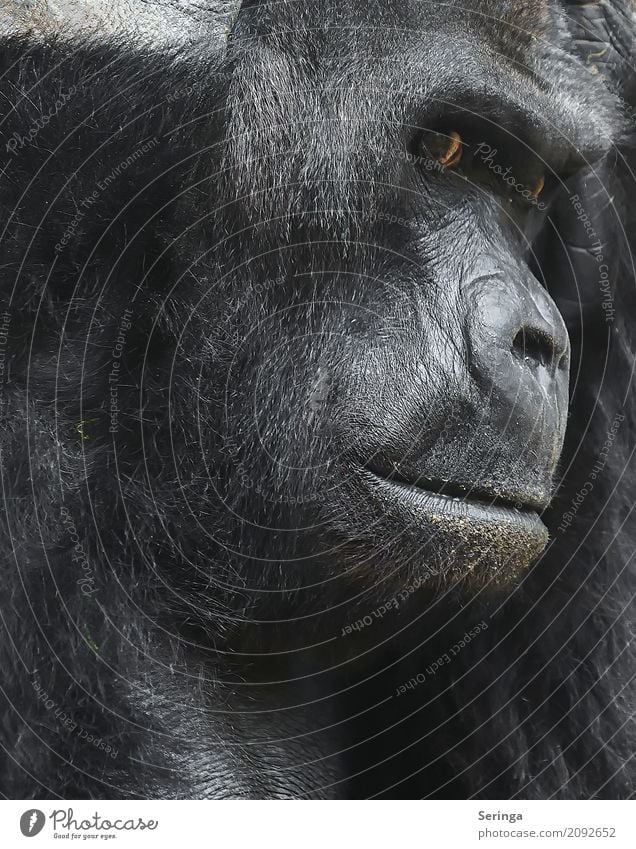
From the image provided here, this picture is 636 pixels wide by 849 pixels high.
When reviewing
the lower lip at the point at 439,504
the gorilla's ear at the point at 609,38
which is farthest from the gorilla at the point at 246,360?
the gorilla's ear at the point at 609,38

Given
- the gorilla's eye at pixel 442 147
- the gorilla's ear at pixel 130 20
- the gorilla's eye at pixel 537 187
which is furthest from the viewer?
the gorilla's eye at pixel 537 187

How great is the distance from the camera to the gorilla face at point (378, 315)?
1.41 meters

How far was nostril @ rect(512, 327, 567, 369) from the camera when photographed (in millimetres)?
1446

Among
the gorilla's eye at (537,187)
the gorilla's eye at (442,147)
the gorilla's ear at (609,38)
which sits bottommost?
the gorilla's eye at (442,147)

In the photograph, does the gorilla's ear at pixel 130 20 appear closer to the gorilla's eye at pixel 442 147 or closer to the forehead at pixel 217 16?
the forehead at pixel 217 16

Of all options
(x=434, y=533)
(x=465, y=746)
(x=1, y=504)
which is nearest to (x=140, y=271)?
(x=1, y=504)

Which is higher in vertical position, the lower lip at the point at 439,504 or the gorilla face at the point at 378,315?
the gorilla face at the point at 378,315

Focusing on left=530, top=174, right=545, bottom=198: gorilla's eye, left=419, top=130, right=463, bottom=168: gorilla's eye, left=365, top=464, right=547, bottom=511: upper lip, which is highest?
left=530, top=174, right=545, bottom=198: gorilla's eye

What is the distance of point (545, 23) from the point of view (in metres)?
1.63

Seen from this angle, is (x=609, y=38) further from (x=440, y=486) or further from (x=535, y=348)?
(x=440, y=486)

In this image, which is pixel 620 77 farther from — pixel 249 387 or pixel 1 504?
pixel 1 504

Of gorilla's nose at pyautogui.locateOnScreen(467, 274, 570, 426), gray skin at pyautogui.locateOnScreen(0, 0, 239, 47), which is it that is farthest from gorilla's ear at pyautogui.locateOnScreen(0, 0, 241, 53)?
gorilla's nose at pyautogui.locateOnScreen(467, 274, 570, 426)

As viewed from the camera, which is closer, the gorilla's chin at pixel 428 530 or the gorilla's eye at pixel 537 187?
the gorilla's chin at pixel 428 530
